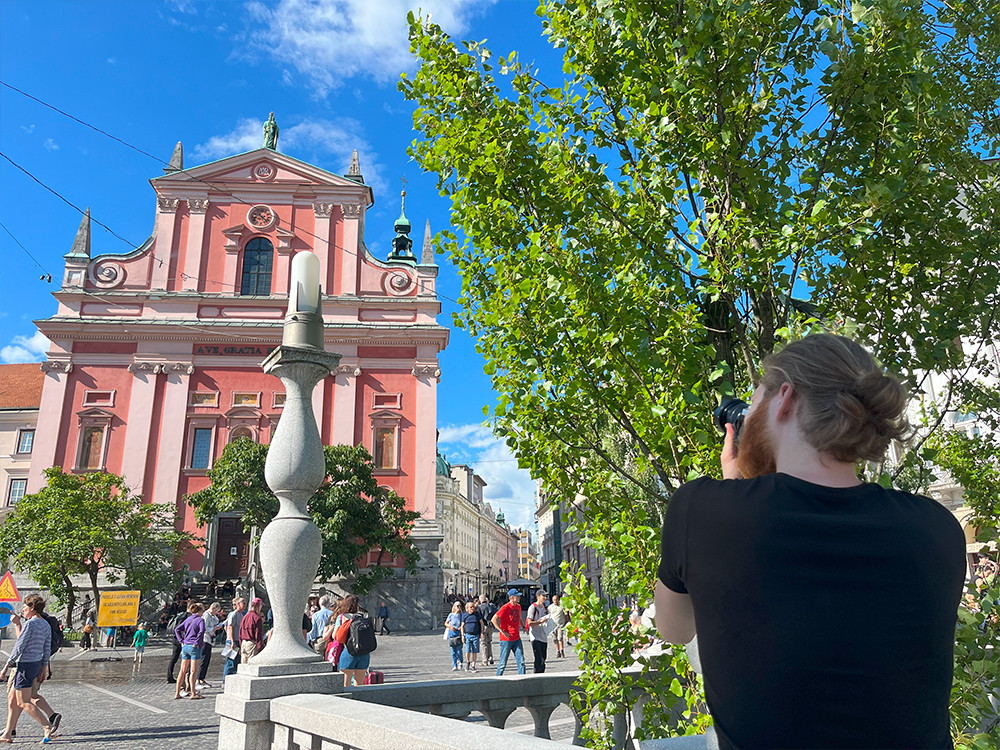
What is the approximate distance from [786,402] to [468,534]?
358 ft

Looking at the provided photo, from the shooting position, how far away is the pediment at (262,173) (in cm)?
3684

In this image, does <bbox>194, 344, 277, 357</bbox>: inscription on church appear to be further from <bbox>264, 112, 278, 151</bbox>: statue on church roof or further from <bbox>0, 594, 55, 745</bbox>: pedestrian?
<bbox>0, 594, 55, 745</bbox>: pedestrian

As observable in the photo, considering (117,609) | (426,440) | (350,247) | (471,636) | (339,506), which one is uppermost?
(350,247)

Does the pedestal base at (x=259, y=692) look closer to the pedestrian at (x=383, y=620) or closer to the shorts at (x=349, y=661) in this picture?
the shorts at (x=349, y=661)

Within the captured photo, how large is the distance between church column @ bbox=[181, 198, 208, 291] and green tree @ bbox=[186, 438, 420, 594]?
1086 centimetres

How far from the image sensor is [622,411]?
13.0ft

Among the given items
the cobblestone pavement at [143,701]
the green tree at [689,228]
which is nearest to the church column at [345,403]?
the cobblestone pavement at [143,701]

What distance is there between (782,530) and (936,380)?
30.6 m

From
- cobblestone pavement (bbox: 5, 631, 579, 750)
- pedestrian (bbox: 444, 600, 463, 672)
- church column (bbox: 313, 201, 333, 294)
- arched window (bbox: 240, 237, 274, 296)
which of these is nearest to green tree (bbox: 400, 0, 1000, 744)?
cobblestone pavement (bbox: 5, 631, 579, 750)

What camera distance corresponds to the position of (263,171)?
37.3 m

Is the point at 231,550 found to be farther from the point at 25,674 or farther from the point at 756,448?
the point at 756,448

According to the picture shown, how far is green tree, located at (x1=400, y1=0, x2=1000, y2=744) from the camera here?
341cm

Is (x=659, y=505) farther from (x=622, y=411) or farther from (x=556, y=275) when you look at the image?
(x=556, y=275)

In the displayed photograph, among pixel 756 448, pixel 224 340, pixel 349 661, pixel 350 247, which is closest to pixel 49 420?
pixel 224 340
